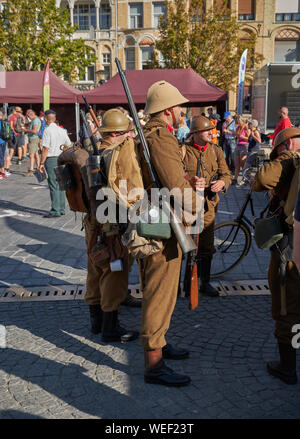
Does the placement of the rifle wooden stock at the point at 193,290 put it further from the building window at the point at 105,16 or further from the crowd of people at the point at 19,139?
the building window at the point at 105,16

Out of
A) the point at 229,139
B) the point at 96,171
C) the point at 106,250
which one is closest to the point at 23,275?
the point at 106,250

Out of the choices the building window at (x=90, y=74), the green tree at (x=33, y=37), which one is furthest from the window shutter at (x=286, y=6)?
the green tree at (x=33, y=37)

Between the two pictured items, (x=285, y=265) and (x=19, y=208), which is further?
(x=19, y=208)

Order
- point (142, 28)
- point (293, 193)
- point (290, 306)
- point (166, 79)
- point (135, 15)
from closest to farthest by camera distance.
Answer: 1. point (293, 193)
2. point (290, 306)
3. point (166, 79)
4. point (142, 28)
5. point (135, 15)

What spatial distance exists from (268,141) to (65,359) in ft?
46.7

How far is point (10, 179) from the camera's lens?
13.8 meters

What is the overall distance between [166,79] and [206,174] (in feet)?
47.7

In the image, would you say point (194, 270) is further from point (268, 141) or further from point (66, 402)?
point (268, 141)

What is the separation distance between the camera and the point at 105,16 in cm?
4219

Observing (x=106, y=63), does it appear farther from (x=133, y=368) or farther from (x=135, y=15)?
(x=133, y=368)

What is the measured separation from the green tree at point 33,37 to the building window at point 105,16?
12817mm

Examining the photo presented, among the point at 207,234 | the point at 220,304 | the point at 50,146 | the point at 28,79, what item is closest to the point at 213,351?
the point at 220,304

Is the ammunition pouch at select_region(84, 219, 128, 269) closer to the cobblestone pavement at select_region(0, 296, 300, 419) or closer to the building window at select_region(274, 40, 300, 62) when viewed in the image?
the cobblestone pavement at select_region(0, 296, 300, 419)

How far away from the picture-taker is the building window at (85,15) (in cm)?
4259
